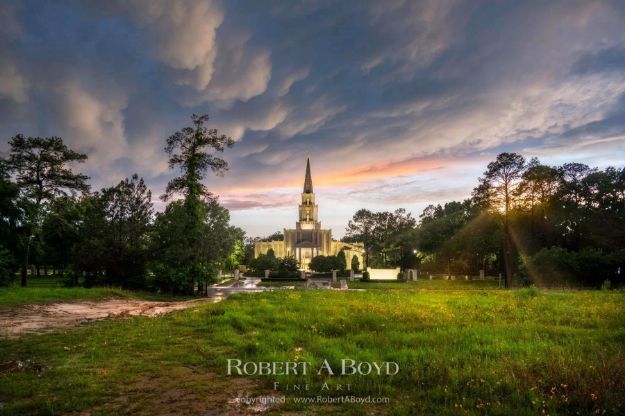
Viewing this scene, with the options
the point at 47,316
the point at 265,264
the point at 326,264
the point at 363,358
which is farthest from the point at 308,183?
the point at 363,358

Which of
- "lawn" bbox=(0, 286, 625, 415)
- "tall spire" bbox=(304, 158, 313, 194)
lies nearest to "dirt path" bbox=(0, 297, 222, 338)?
"lawn" bbox=(0, 286, 625, 415)

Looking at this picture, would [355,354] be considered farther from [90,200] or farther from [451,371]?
[90,200]

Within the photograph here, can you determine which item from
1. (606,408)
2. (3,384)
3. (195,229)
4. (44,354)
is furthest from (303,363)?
(195,229)

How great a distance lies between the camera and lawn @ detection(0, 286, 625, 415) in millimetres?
5000

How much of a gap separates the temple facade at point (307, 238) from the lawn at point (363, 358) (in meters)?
129

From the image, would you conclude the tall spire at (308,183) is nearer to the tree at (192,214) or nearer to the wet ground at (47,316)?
the tree at (192,214)

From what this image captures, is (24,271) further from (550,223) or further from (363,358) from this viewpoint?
(550,223)

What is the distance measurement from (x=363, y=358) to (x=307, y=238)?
137521 mm

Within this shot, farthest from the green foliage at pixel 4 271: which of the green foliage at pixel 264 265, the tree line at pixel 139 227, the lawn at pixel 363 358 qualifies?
the green foliage at pixel 264 265

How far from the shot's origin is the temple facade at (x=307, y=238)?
141 meters

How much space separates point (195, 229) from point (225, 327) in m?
19.7

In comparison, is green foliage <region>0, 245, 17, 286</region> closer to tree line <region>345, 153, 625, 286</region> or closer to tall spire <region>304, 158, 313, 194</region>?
tree line <region>345, 153, 625, 286</region>

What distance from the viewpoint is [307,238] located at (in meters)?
144

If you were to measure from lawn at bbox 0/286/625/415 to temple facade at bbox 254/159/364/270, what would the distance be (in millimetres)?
128565
